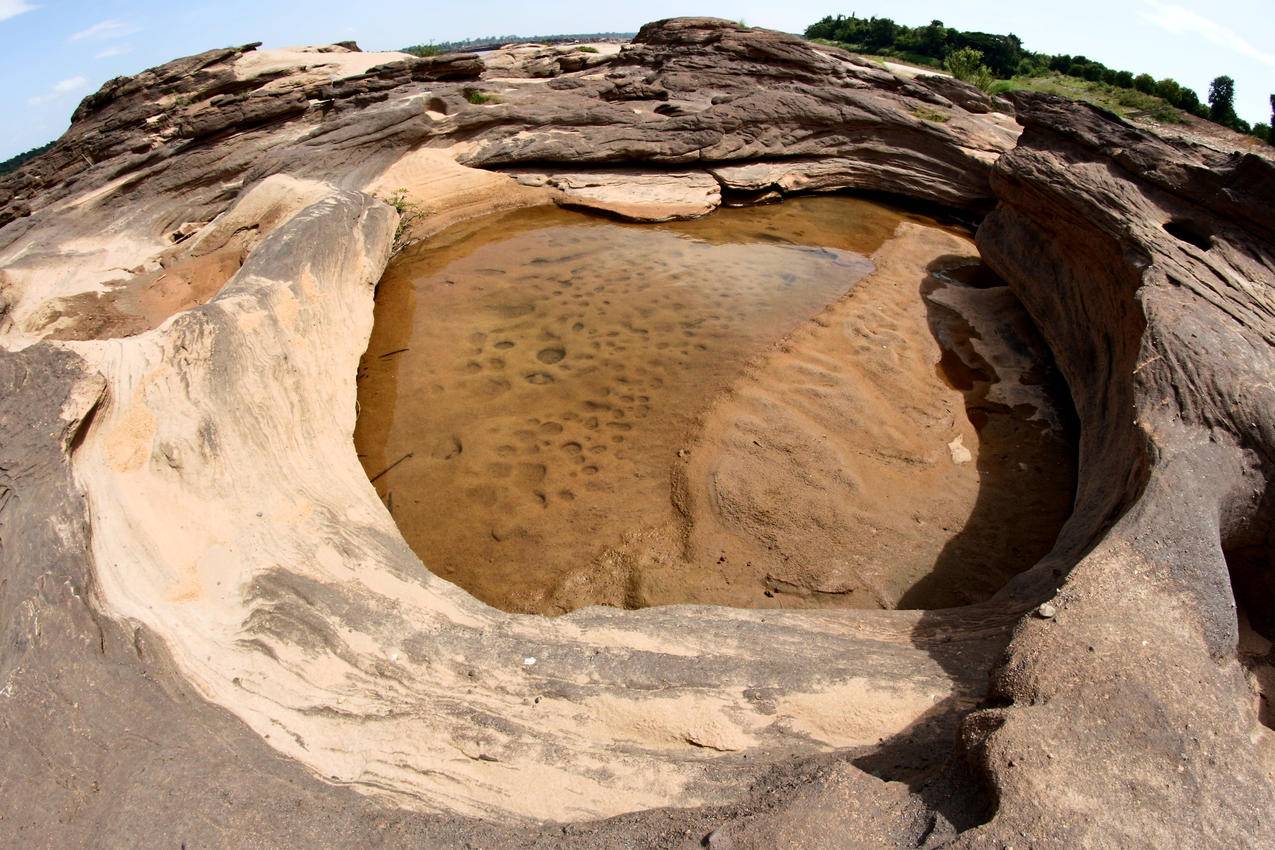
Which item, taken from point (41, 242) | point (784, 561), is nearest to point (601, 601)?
point (784, 561)

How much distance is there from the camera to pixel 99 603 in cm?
A: 200

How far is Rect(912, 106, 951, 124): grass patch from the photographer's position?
804 cm

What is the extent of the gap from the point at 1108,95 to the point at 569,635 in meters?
21.0

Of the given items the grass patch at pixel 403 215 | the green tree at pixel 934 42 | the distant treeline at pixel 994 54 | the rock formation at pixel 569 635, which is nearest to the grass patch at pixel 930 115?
the rock formation at pixel 569 635

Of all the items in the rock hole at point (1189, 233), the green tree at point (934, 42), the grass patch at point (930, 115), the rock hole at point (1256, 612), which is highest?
the rock hole at point (1189, 233)

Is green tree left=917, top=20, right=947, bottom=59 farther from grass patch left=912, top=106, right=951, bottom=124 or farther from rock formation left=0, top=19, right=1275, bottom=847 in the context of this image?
rock formation left=0, top=19, right=1275, bottom=847

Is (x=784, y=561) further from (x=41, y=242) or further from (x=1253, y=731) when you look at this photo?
(x=41, y=242)

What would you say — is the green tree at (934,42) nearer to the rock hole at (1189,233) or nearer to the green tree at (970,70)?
the green tree at (970,70)

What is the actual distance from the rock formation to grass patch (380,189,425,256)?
1.19 metres

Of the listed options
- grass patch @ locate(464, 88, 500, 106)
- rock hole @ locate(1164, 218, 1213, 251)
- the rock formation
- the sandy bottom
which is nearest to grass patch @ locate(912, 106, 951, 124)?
the sandy bottom

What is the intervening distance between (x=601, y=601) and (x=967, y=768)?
154 cm

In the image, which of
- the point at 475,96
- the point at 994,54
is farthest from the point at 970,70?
the point at 475,96

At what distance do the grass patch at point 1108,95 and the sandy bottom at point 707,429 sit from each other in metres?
11.4

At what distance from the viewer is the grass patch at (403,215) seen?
5.82m
